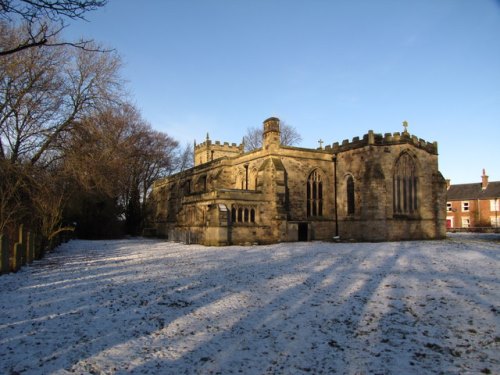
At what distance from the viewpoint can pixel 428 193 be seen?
29.8 m

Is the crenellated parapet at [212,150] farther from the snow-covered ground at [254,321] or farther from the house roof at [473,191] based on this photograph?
the snow-covered ground at [254,321]

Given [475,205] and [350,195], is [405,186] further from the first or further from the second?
[475,205]

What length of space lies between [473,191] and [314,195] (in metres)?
35.3

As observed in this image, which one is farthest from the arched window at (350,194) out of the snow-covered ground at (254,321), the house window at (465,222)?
the house window at (465,222)

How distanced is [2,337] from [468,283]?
10.8m

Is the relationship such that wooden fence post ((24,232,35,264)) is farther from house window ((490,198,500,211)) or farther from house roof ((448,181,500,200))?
house window ((490,198,500,211))

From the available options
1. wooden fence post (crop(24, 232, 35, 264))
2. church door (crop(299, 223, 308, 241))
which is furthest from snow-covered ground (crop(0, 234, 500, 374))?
church door (crop(299, 223, 308, 241))

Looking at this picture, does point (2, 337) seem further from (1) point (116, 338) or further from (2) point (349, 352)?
(2) point (349, 352)

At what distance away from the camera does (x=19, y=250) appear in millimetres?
14398

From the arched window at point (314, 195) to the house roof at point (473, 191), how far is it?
33.0m

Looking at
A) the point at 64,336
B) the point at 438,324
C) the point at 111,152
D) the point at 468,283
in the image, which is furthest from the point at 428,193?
the point at 64,336

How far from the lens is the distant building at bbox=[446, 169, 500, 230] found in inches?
1989

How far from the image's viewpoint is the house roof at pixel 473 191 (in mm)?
51344

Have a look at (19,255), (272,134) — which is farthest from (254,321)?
(272,134)
